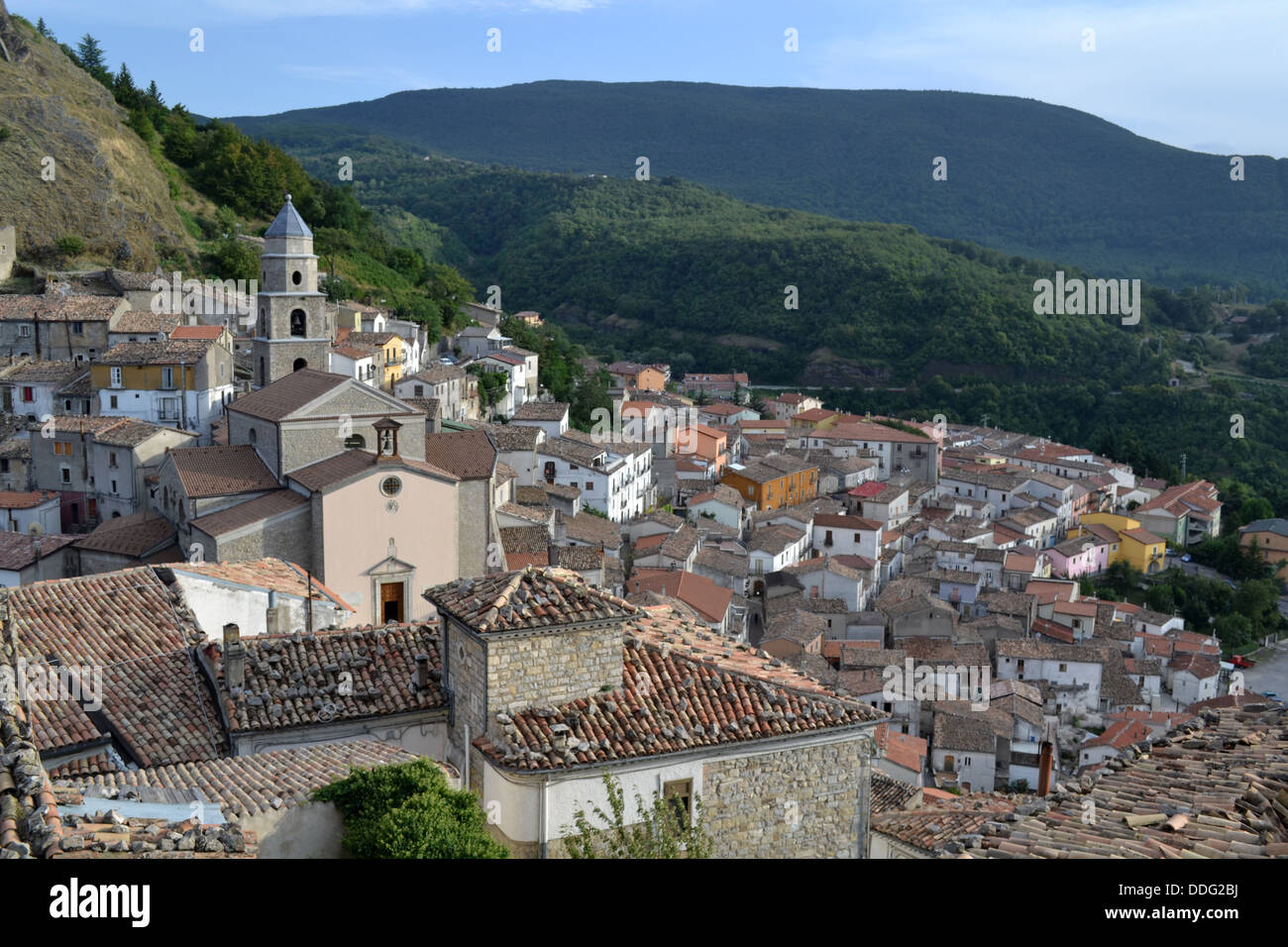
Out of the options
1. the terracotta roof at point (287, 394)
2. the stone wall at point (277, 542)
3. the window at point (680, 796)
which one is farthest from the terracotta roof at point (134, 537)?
the window at point (680, 796)

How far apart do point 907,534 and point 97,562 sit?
37279 millimetres

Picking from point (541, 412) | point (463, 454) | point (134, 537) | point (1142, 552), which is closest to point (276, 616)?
point (134, 537)

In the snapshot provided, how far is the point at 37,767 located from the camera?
257 inches

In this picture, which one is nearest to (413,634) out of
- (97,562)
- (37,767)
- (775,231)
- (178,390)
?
(37,767)

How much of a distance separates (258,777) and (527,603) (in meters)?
2.26

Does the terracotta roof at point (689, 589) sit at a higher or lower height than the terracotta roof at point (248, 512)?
lower

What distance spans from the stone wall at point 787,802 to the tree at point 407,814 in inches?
85.4

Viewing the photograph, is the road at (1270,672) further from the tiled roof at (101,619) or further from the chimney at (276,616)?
the tiled roof at (101,619)

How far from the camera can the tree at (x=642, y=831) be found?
7844 mm

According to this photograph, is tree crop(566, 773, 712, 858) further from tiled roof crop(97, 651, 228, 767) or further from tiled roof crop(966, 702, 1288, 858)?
tiled roof crop(97, 651, 228, 767)
